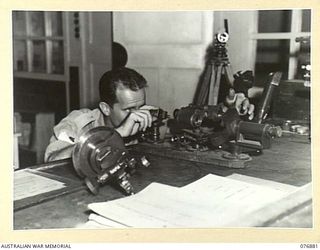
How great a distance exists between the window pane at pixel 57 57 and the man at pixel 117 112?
1.37m

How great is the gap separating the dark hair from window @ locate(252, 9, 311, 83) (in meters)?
0.77

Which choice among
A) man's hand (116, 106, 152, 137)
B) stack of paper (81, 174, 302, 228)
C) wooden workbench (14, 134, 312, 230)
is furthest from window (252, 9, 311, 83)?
Result: stack of paper (81, 174, 302, 228)

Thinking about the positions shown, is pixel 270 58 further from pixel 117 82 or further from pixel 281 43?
pixel 117 82

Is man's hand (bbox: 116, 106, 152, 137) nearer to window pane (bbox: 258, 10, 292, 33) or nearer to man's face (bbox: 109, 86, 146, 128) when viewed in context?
man's face (bbox: 109, 86, 146, 128)

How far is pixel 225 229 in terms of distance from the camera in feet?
2.54

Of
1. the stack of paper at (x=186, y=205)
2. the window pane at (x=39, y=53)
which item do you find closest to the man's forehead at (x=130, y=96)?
the stack of paper at (x=186, y=205)

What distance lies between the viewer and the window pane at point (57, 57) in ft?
8.79

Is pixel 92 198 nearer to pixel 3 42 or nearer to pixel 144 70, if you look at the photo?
pixel 3 42

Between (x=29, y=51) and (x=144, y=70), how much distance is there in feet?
3.16

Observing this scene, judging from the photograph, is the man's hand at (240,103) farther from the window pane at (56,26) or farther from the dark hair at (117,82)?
the window pane at (56,26)

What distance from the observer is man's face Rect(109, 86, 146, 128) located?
1303 millimetres

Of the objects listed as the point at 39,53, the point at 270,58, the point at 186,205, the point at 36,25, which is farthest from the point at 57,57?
the point at 186,205
